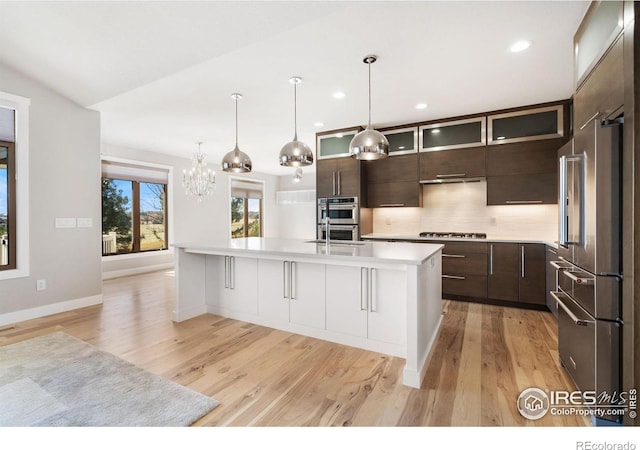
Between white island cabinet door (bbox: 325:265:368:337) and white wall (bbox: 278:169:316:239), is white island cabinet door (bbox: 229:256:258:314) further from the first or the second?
white wall (bbox: 278:169:316:239)

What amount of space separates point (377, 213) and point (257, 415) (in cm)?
393

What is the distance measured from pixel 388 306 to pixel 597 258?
4.51ft

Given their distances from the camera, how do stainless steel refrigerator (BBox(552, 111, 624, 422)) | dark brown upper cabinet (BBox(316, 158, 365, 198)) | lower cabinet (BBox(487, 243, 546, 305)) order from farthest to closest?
1. dark brown upper cabinet (BBox(316, 158, 365, 198))
2. lower cabinet (BBox(487, 243, 546, 305))
3. stainless steel refrigerator (BBox(552, 111, 624, 422))

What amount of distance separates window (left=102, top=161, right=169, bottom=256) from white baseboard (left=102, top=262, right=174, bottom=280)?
1.15 ft

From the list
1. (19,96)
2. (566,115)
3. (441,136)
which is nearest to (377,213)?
(441,136)

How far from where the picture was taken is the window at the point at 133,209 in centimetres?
574

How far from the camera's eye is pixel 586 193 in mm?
1770

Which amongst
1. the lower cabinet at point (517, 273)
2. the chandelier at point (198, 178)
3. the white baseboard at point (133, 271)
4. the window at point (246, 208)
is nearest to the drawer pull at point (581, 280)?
the lower cabinet at point (517, 273)

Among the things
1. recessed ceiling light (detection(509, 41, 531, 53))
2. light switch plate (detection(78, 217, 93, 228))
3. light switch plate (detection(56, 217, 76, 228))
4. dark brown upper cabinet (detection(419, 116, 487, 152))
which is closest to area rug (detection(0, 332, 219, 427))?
light switch plate (detection(56, 217, 76, 228))

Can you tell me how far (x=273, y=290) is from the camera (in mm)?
3141

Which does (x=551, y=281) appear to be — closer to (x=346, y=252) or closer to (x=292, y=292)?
(x=346, y=252)

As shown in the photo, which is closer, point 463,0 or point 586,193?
point 586,193

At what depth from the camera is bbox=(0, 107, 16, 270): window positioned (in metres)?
3.43
